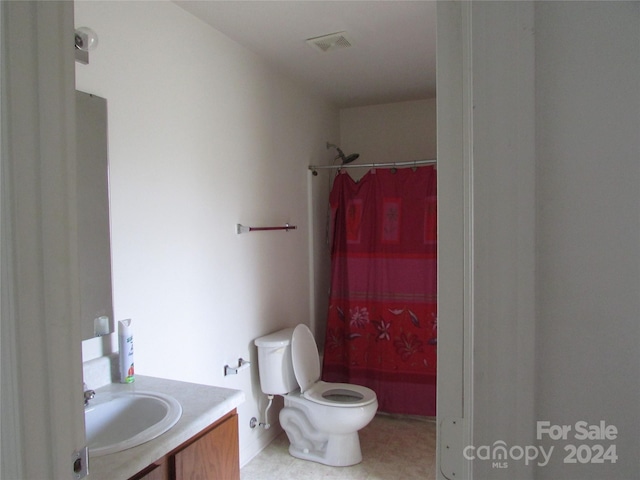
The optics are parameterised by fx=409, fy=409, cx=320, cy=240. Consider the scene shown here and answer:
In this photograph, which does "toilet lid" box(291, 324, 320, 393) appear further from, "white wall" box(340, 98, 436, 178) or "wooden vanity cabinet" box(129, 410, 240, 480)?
"white wall" box(340, 98, 436, 178)

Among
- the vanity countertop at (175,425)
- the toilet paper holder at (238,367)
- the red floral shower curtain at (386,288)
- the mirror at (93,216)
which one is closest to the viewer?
the vanity countertop at (175,425)

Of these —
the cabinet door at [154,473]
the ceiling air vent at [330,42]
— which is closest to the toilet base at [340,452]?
the cabinet door at [154,473]

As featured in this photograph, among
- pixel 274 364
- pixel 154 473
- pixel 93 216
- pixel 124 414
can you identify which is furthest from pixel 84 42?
pixel 274 364

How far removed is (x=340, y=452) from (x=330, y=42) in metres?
2.50

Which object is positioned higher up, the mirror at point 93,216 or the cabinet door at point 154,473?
the mirror at point 93,216

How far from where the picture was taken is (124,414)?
149 cm

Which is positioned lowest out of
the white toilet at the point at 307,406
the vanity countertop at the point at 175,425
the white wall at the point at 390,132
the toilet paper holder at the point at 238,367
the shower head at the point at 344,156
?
the white toilet at the point at 307,406

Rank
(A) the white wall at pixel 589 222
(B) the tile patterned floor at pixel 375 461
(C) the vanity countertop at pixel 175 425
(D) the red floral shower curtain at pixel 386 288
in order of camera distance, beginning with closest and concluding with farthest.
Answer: (A) the white wall at pixel 589 222
(C) the vanity countertop at pixel 175 425
(B) the tile patterned floor at pixel 375 461
(D) the red floral shower curtain at pixel 386 288

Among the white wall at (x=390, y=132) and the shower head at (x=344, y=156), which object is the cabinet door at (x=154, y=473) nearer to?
the shower head at (x=344, y=156)

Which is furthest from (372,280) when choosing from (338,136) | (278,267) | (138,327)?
(138,327)

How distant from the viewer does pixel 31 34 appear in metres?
0.69

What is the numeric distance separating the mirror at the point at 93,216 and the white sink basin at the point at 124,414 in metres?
0.28

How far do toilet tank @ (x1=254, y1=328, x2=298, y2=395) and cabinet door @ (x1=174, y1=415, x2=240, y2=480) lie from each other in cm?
101

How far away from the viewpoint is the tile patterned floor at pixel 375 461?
A: 8.02ft
